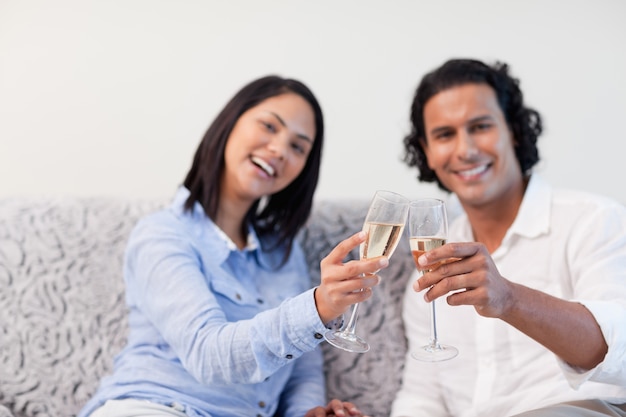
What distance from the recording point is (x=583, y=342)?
1187 mm

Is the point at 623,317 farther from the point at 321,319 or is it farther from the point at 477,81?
the point at 477,81

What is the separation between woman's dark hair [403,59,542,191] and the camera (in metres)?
1.72

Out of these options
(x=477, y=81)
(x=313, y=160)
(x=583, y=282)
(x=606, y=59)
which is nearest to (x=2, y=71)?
(x=313, y=160)

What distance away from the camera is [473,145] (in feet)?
5.32

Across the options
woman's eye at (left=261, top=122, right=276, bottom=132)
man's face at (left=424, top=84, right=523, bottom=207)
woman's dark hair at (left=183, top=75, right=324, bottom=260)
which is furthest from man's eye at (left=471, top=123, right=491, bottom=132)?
woman's eye at (left=261, top=122, right=276, bottom=132)

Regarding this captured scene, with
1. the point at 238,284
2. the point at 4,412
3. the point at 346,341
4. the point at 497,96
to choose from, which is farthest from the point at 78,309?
the point at 497,96

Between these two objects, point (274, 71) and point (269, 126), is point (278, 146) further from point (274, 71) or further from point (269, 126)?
point (274, 71)

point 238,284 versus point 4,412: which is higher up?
point 238,284

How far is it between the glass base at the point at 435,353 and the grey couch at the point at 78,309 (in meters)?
0.59

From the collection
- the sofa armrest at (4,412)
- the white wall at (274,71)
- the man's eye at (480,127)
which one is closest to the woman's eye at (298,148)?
the man's eye at (480,127)

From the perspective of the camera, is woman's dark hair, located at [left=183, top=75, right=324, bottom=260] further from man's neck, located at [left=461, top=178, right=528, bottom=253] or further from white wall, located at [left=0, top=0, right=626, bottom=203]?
white wall, located at [left=0, top=0, right=626, bottom=203]

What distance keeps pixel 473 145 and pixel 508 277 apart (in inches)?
13.2

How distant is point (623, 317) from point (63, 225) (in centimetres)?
140

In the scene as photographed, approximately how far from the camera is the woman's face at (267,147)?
1613mm
